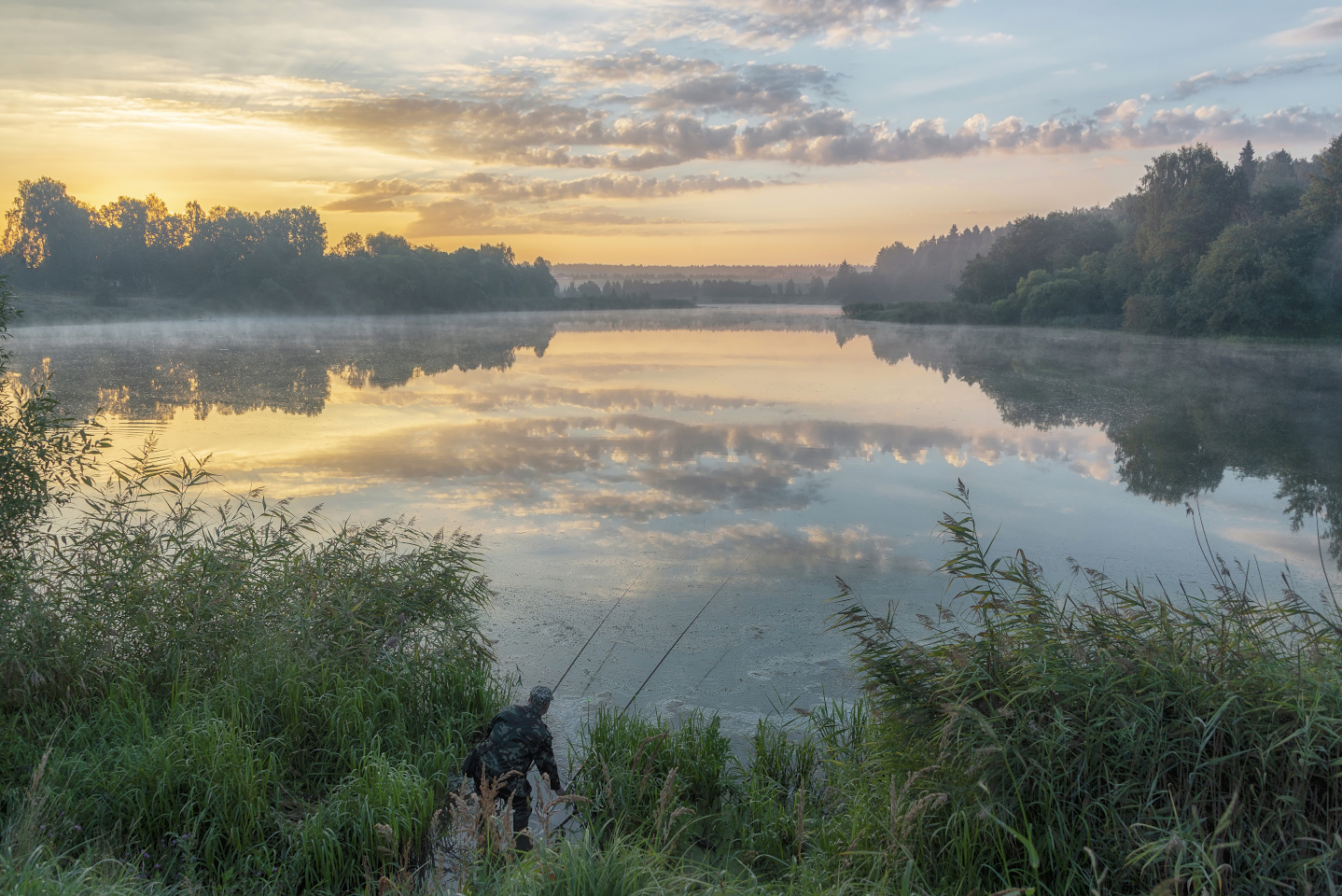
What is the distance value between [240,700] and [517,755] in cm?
186

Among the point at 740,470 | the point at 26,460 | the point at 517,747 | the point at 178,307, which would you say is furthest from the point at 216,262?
the point at 517,747

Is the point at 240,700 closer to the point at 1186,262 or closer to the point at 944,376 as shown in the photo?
the point at 944,376

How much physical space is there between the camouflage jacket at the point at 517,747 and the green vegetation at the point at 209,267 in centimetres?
6303

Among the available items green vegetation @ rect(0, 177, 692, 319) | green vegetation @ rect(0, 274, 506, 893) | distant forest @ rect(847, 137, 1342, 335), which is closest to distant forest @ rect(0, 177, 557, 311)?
green vegetation @ rect(0, 177, 692, 319)

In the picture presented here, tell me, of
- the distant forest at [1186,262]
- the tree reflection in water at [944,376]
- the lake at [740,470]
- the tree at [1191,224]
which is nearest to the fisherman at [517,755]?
the lake at [740,470]

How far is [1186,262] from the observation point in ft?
150

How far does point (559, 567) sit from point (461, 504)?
9.74 ft

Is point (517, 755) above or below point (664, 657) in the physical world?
above

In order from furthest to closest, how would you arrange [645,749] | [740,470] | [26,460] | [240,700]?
1. [740,470]
2. [26,460]
3. [240,700]
4. [645,749]

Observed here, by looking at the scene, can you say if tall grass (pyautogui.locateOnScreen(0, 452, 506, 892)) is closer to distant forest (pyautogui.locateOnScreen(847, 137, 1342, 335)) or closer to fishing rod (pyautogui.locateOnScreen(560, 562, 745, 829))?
fishing rod (pyautogui.locateOnScreen(560, 562, 745, 829))

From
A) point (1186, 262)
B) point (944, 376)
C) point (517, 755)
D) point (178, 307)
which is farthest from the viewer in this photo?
point (178, 307)

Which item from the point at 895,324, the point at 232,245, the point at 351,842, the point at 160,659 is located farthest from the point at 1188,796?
the point at 232,245

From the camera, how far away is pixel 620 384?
24906 millimetres

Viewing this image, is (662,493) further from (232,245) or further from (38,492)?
(232,245)
